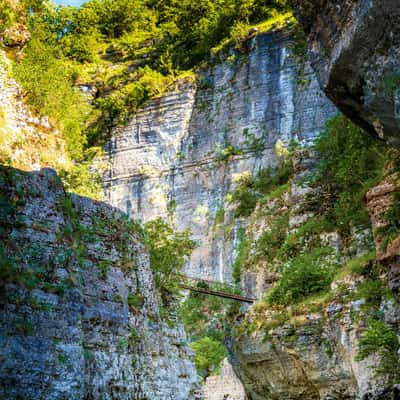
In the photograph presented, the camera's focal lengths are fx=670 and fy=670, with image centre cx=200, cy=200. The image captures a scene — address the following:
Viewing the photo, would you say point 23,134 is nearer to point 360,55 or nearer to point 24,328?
point 360,55

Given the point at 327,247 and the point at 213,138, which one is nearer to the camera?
the point at 327,247

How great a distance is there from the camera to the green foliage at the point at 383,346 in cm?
1566

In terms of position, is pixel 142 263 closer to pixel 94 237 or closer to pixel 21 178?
pixel 94 237

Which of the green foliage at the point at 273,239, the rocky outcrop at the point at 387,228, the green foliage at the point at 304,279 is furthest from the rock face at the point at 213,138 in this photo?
the rocky outcrop at the point at 387,228

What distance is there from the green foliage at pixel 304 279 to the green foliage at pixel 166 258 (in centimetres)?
367

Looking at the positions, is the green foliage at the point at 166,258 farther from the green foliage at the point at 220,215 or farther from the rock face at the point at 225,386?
the green foliage at the point at 220,215

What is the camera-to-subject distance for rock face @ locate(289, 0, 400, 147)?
11.8 meters

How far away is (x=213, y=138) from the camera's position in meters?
39.0

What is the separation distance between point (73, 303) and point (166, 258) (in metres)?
7.58

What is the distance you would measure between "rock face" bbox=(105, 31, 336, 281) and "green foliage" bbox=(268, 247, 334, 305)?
41.1 feet

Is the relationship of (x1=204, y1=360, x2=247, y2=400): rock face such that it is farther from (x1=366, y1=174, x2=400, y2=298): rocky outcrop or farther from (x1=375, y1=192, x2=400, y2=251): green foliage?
(x1=375, y1=192, x2=400, y2=251): green foliage

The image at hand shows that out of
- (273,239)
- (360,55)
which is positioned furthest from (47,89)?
(360,55)

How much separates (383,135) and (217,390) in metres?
14.5

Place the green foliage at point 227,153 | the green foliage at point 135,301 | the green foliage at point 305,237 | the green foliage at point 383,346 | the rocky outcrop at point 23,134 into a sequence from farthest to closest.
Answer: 1. the green foliage at point 227,153
2. the green foliage at point 305,237
3. the rocky outcrop at point 23,134
4. the green foliage at point 383,346
5. the green foliage at point 135,301
